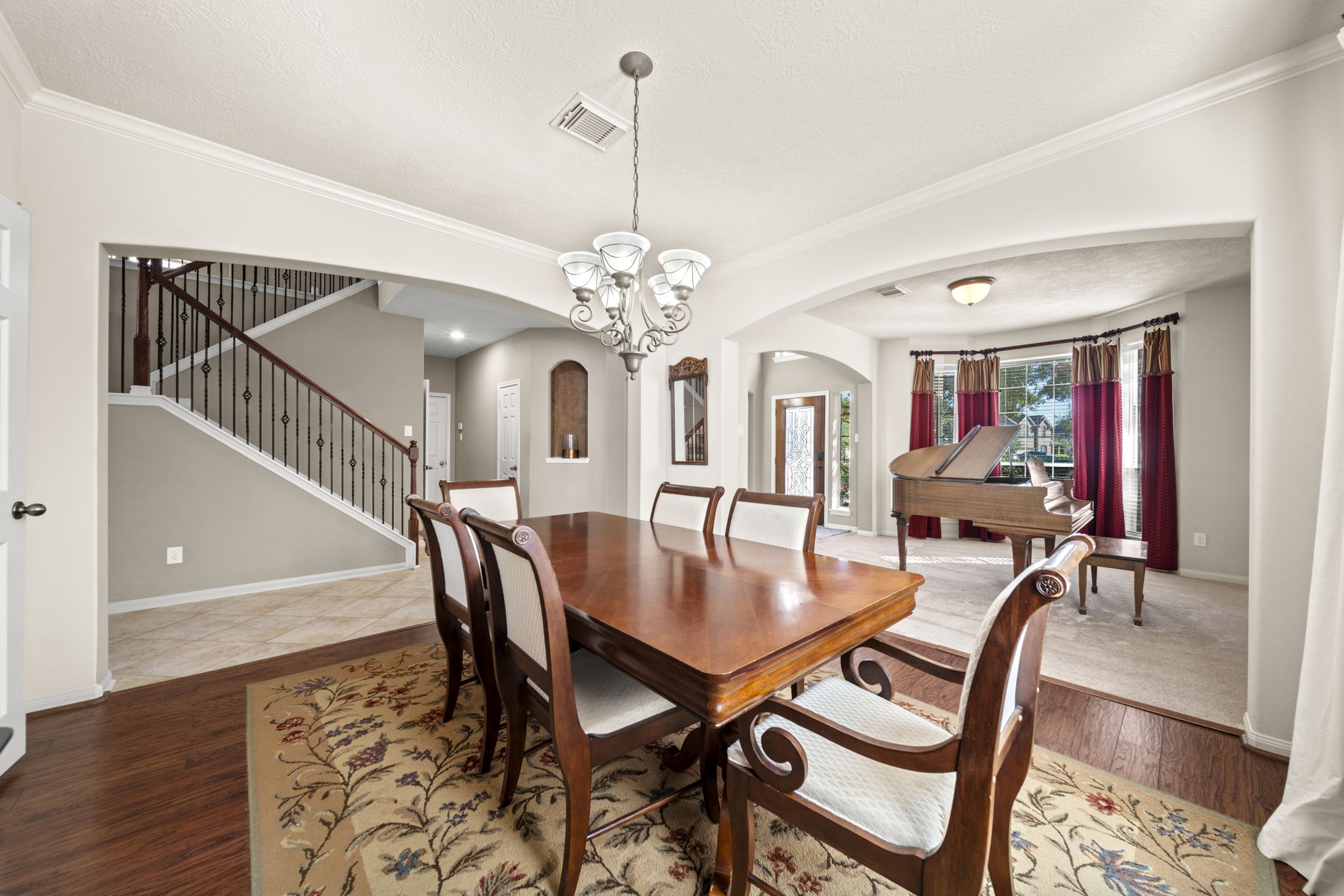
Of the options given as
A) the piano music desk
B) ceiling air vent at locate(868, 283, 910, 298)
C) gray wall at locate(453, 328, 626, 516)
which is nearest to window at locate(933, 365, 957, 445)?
ceiling air vent at locate(868, 283, 910, 298)

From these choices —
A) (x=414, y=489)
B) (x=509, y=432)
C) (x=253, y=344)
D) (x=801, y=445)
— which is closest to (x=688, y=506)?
(x=414, y=489)

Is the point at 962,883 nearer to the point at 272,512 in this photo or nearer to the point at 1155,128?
the point at 1155,128

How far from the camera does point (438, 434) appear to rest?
8.13 meters

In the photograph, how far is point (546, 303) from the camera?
3.83 metres

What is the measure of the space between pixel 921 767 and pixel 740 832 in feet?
1.60

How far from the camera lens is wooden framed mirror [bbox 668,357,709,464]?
4.24 m

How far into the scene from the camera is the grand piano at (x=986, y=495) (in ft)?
11.1

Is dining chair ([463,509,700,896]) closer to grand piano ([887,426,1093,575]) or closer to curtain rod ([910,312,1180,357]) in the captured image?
grand piano ([887,426,1093,575])

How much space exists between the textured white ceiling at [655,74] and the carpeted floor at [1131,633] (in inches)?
104

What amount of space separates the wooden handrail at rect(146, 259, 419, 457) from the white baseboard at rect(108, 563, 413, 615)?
0.94m

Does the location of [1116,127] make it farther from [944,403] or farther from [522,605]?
[944,403]

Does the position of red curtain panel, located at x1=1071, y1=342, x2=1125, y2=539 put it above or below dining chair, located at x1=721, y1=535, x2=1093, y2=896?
above

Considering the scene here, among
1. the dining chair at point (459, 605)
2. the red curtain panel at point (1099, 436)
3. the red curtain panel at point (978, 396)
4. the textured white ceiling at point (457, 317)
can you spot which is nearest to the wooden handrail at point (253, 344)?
the textured white ceiling at point (457, 317)

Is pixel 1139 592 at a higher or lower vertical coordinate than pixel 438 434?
lower
